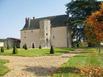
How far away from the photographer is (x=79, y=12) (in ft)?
236

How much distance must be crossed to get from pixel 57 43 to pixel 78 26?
12.0m

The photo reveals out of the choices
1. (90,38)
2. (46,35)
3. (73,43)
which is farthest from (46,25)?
(90,38)

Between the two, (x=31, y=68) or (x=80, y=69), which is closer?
(x=80, y=69)

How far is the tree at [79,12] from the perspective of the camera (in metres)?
69.1

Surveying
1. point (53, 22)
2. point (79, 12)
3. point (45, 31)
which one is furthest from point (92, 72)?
point (53, 22)

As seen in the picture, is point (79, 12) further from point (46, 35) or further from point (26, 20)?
point (26, 20)

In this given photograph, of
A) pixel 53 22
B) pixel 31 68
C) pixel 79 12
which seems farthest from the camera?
pixel 53 22

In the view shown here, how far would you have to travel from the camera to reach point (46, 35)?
276 ft

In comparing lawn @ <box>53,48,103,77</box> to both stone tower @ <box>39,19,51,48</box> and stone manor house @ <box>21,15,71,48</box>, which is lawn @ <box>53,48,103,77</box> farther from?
stone tower @ <box>39,19,51,48</box>

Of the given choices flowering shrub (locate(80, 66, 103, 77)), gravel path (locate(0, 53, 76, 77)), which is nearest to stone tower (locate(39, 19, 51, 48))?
gravel path (locate(0, 53, 76, 77))

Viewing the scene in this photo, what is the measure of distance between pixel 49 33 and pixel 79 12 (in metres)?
15.2

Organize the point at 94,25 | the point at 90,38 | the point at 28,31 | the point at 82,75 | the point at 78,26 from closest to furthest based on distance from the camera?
the point at 82,75 → the point at 94,25 → the point at 90,38 → the point at 78,26 → the point at 28,31

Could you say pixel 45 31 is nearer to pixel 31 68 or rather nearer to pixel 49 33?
pixel 49 33

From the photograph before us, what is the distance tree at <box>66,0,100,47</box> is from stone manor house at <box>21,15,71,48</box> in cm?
551
